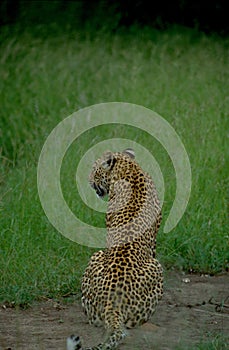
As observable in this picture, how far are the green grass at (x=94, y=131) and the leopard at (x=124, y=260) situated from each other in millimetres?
737

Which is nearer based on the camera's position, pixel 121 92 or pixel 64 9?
pixel 121 92

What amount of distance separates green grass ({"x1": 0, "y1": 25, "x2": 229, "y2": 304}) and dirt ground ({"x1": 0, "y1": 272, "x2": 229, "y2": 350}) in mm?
234

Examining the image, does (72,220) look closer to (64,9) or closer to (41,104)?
(41,104)

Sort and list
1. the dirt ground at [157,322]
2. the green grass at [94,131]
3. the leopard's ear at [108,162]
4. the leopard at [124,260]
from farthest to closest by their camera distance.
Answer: the green grass at [94,131] → the leopard's ear at [108,162] → the dirt ground at [157,322] → the leopard at [124,260]

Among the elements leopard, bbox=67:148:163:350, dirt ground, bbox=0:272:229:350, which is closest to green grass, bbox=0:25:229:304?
dirt ground, bbox=0:272:229:350

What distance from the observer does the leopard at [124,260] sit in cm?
508

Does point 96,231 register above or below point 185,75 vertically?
below

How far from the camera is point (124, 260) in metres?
5.29

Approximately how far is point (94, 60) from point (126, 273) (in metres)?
7.00

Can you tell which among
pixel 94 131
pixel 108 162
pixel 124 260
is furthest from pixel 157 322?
pixel 94 131

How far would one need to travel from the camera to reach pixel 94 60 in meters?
11.9

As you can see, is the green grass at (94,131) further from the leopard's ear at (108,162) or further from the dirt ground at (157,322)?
the leopard's ear at (108,162)

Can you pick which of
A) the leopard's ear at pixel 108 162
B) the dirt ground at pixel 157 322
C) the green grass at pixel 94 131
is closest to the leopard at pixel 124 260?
the leopard's ear at pixel 108 162

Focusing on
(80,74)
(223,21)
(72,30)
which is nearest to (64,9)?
(72,30)
